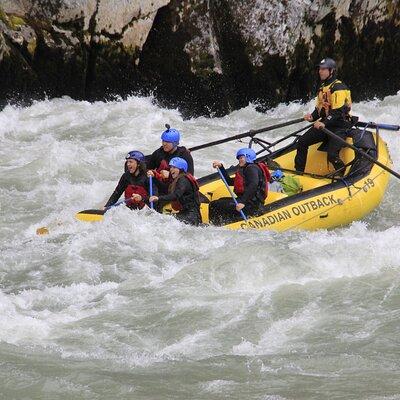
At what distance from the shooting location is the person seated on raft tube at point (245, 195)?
10.2 m

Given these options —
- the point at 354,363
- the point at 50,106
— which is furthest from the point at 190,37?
the point at 354,363

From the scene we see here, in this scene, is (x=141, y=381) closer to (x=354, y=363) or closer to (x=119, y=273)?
(x=354, y=363)

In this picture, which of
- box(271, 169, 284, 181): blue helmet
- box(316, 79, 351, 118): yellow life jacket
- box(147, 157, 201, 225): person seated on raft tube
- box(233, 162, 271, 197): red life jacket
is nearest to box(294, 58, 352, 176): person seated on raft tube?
box(316, 79, 351, 118): yellow life jacket

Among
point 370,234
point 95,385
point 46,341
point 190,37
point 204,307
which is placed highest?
point 190,37

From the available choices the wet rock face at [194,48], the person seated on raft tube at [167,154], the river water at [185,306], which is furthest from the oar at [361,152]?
the wet rock face at [194,48]

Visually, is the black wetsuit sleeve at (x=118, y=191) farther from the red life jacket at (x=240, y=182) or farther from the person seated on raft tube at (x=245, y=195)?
the red life jacket at (x=240, y=182)

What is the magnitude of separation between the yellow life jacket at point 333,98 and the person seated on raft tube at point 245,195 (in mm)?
1641

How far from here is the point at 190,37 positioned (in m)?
16.8

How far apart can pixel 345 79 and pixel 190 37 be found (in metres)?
3.26

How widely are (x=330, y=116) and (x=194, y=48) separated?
228 inches

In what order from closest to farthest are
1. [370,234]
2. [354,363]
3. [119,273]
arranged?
[354,363] < [119,273] < [370,234]

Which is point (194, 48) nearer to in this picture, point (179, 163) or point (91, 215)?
point (179, 163)

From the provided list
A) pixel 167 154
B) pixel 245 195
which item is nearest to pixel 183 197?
pixel 245 195

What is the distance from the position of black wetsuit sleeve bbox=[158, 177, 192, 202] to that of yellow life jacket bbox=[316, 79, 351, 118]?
255 centimetres
